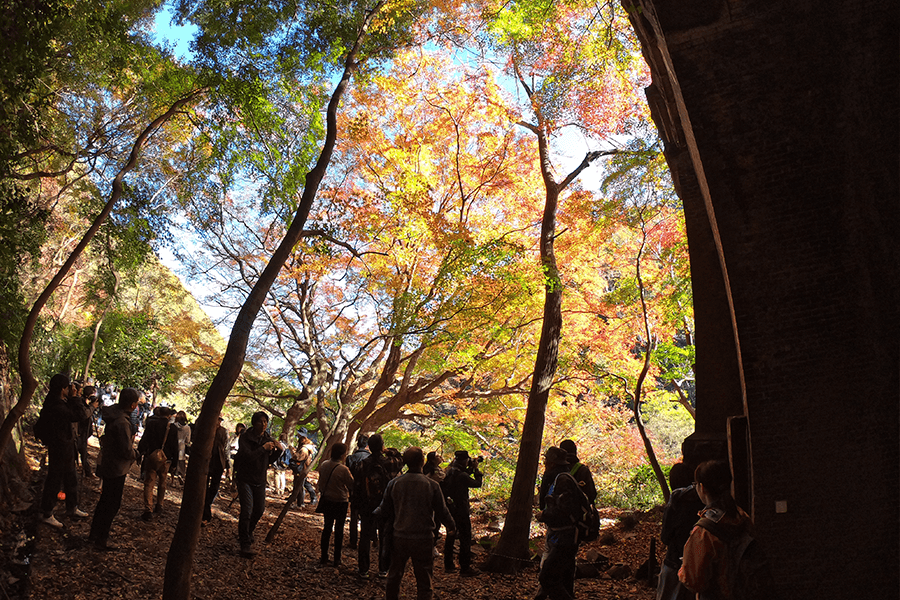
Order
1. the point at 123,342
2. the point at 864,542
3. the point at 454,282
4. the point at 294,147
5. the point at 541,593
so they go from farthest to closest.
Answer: the point at 123,342 → the point at 454,282 → the point at 294,147 → the point at 541,593 → the point at 864,542

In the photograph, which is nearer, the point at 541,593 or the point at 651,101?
the point at 541,593

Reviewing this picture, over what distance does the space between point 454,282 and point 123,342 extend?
1051 centimetres

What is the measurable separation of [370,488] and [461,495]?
1200 mm

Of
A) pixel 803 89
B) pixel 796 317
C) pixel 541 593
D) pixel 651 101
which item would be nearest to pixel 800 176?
pixel 803 89

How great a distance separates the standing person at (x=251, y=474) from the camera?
23.1ft

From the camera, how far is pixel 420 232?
1243 centimetres

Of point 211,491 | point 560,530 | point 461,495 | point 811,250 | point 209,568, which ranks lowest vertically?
point 209,568

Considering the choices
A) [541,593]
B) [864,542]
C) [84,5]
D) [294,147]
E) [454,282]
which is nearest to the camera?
[864,542]

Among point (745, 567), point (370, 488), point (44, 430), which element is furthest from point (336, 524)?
point (745, 567)

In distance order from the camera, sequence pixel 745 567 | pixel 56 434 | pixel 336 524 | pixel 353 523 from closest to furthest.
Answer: pixel 745 567, pixel 56 434, pixel 336 524, pixel 353 523

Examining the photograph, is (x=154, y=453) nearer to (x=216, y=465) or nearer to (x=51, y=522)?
(x=216, y=465)

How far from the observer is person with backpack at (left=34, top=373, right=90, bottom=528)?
6379 millimetres

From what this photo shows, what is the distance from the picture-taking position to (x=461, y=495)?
7.65m

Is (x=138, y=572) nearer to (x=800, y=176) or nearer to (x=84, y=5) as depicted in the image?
(x=84, y=5)
